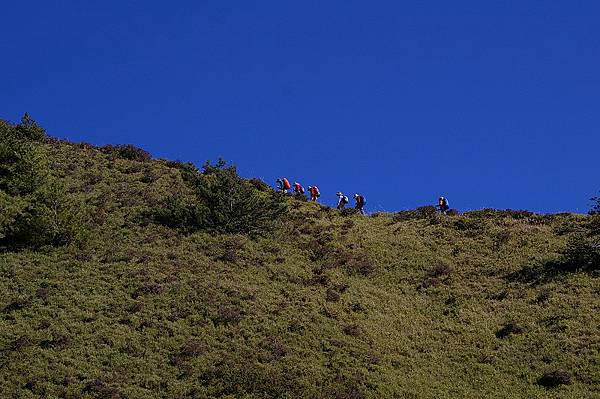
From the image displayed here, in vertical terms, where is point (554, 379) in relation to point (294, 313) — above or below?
below

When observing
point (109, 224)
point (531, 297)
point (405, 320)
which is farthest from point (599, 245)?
point (109, 224)

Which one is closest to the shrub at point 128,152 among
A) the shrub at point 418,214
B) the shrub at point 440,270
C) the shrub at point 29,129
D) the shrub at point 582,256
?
the shrub at point 29,129

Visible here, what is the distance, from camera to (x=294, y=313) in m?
31.7

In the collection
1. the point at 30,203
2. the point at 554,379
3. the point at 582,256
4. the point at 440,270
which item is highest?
the point at 582,256

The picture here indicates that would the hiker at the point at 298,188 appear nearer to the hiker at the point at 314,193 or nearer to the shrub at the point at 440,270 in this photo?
the hiker at the point at 314,193

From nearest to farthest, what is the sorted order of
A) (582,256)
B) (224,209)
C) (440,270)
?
(582,256), (440,270), (224,209)

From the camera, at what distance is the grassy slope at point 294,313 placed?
25.8 meters

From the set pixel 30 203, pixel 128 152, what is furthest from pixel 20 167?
pixel 128 152

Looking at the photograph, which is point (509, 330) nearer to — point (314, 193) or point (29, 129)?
point (314, 193)

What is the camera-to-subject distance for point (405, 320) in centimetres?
3284

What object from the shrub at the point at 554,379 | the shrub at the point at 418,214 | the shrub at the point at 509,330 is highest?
the shrub at the point at 418,214

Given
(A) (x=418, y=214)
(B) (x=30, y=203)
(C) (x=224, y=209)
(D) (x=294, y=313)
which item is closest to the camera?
(D) (x=294, y=313)

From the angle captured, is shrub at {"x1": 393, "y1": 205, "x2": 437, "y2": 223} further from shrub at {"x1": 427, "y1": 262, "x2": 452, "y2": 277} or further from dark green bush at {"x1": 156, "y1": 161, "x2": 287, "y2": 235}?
shrub at {"x1": 427, "y1": 262, "x2": 452, "y2": 277}

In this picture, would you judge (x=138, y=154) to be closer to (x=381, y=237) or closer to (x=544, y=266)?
(x=381, y=237)
